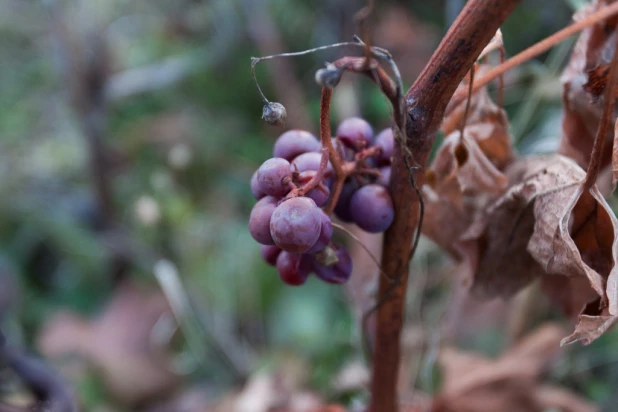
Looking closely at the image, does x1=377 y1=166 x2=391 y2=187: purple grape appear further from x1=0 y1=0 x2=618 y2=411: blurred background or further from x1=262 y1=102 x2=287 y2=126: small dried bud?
x1=0 y1=0 x2=618 y2=411: blurred background

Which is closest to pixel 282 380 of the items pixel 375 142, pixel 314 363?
pixel 314 363

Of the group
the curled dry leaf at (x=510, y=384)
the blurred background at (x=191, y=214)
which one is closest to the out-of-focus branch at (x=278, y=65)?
the blurred background at (x=191, y=214)

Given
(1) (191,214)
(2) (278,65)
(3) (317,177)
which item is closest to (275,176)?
(3) (317,177)

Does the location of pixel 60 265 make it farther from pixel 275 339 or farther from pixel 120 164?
pixel 275 339

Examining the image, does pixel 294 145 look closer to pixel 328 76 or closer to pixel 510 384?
pixel 328 76

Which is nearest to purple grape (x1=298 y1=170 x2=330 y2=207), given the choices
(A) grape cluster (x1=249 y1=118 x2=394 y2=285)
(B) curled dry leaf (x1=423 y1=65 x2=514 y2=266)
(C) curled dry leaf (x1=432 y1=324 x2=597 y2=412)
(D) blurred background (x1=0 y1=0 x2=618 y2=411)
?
(A) grape cluster (x1=249 y1=118 x2=394 y2=285)

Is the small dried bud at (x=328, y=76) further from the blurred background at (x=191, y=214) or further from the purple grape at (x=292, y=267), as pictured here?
the blurred background at (x=191, y=214)

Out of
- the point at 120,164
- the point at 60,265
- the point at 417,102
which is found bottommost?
the point at 60,265
